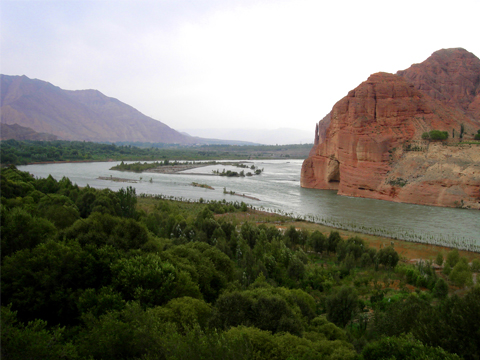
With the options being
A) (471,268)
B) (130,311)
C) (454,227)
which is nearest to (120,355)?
(130,311)

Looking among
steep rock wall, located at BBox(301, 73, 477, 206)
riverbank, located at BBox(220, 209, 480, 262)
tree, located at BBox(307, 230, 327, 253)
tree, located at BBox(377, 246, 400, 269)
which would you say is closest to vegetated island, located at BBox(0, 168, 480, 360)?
tree, located at BBox(377, 246, 400, 269)

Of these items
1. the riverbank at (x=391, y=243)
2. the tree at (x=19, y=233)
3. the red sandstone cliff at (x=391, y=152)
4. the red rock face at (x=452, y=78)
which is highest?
the red rock face at (x=452, y=78)

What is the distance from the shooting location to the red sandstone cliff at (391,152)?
142 feet

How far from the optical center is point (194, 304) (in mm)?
11188

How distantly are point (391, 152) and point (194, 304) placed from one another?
157 feet

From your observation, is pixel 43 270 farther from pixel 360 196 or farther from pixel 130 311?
pixel 360 196

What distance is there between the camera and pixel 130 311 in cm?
913

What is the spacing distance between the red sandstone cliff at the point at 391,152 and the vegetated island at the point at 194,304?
26054 mm

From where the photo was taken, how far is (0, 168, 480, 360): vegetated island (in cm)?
787

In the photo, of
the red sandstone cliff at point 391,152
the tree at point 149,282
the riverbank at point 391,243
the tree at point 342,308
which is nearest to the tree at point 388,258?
the riverbank at point 391,243

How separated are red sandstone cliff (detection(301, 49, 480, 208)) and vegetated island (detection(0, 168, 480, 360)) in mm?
26054

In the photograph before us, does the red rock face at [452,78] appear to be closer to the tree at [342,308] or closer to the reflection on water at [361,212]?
the reflection on water at [361,212]

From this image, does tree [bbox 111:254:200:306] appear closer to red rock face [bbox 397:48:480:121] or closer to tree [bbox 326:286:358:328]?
tree [bbox 326:286:358:328]

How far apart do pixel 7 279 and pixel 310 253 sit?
21909 millimetres
